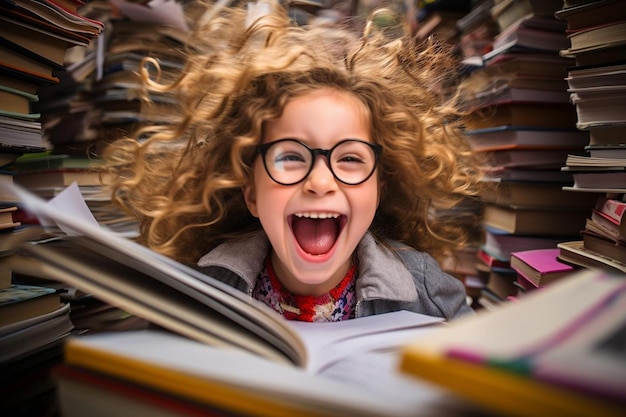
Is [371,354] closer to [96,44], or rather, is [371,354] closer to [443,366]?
[443,366]

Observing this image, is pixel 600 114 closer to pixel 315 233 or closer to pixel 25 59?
pixel 315 233

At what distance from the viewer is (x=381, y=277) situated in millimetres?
929

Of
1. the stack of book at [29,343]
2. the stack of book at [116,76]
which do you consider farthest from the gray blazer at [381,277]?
the stack of book at [116,76]

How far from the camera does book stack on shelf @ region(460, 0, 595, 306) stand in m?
1.26

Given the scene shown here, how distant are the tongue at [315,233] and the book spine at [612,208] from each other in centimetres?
50

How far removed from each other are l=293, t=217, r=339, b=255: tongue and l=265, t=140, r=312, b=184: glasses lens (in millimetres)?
119

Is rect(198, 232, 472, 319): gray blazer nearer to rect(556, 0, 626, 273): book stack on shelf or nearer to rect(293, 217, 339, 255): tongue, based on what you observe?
rect(293, 217, 339, 255): tongue

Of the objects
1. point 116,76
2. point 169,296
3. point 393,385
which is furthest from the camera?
point 116,76

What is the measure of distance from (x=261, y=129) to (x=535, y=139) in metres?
0.72

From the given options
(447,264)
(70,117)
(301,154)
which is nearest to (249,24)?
(301,154)

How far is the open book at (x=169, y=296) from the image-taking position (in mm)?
524

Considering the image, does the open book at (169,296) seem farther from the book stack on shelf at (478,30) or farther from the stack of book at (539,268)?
the book stack on shelf at (478,30)

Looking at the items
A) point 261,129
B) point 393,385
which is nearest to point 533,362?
point 393,385

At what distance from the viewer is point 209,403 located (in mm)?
428
